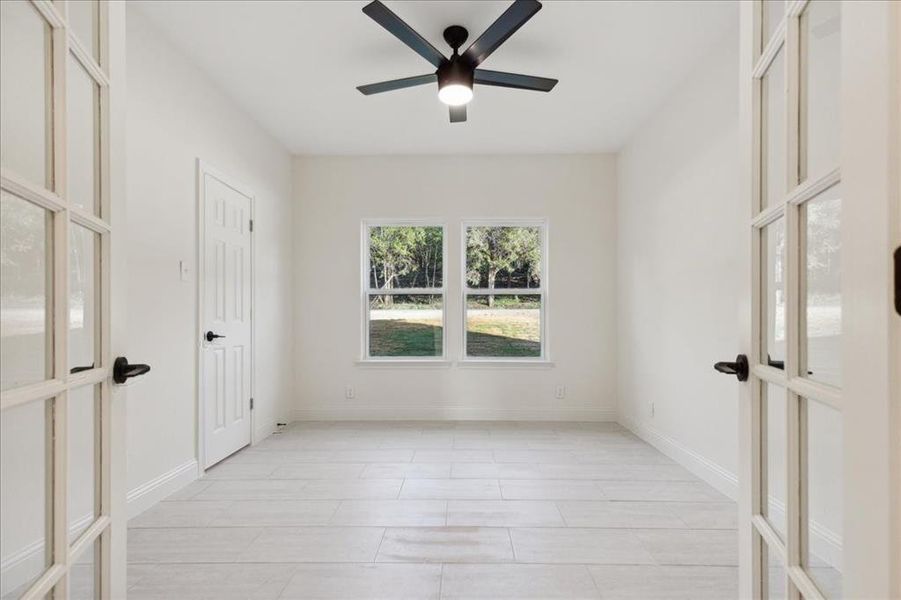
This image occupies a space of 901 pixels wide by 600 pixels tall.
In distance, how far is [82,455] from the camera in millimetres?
921

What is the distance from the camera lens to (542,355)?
187 inches

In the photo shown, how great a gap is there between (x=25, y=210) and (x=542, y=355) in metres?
4.36

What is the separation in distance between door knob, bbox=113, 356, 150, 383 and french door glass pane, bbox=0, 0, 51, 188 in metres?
0.43

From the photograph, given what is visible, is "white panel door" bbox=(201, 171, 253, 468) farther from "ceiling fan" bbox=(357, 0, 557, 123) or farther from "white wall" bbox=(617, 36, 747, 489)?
"white wall" bbox=(617, 36, 747, 489)

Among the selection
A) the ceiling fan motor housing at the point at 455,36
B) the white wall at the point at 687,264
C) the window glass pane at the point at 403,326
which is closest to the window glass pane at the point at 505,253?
the window glass pane at the point at 403,326

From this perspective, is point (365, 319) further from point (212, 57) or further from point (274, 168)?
point (212, 57)

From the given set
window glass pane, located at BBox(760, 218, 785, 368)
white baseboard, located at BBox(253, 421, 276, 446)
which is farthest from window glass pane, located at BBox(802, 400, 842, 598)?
white baseboard, located at BBox(253, 421, 276, 446)

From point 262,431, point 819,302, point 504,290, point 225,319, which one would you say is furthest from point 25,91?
point 504,290

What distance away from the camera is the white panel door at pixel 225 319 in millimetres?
3154

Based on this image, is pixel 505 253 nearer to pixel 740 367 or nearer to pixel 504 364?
pixel 504 364

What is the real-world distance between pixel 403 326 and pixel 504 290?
1.09 metres

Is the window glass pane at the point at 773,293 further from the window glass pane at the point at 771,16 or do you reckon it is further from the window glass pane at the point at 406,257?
the window glass pane at the point at 406,257

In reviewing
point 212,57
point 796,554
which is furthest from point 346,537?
point 212,57

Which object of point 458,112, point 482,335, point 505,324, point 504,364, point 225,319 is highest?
point 458,112
